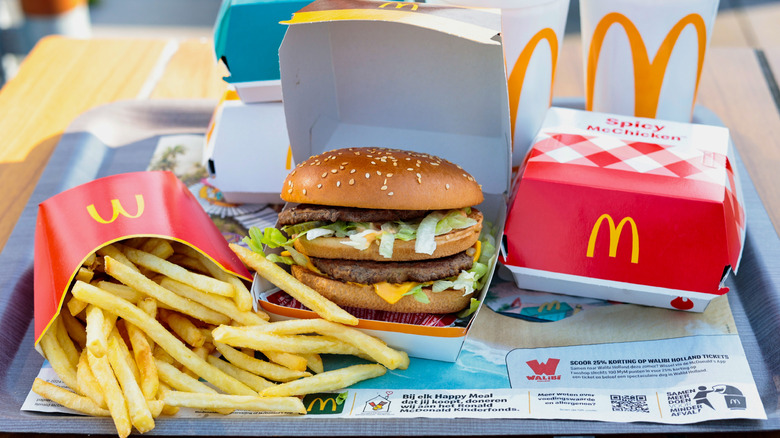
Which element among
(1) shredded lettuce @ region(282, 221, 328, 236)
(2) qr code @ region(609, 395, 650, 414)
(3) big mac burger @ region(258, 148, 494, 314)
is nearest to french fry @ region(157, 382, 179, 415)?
(3) big mac burger @ region(258, 148, 494, 314)

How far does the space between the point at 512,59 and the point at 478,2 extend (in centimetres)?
25

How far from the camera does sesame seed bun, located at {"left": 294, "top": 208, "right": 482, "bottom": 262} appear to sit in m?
2.01

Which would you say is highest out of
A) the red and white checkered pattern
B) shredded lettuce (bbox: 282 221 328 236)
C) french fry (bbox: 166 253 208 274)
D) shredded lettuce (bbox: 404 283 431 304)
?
the red and white checkered pattern

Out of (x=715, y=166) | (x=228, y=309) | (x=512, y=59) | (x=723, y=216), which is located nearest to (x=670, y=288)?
(x=723, y=216)

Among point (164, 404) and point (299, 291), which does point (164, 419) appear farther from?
point (299, 291)

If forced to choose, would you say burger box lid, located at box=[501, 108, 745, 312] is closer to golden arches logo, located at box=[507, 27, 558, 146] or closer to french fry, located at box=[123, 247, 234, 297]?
golden arches logo, located at box=[507, 27, 558, 146]

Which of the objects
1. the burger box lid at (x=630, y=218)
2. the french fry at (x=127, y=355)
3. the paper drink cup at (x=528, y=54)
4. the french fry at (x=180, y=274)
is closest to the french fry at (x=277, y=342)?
the french fry at (x=180, y=274)

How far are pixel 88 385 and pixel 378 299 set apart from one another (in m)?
0.80

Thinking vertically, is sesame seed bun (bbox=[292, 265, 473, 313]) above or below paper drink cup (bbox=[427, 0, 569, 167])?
below

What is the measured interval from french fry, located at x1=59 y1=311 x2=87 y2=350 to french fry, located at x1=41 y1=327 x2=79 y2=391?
12 centimetres

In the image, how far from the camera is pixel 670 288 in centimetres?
209

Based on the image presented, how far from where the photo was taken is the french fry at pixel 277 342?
1823mm

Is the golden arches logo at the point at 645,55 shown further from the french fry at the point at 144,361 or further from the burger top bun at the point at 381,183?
the french fry at the point at 144,361

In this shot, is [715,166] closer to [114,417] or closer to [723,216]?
[723,216]
